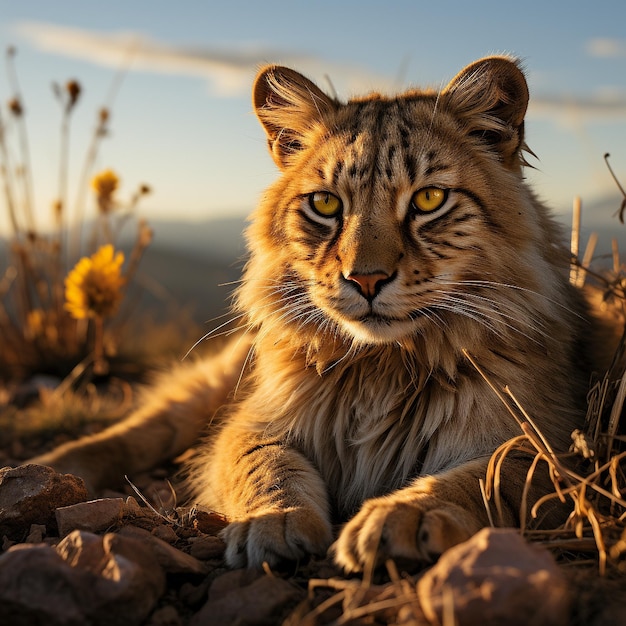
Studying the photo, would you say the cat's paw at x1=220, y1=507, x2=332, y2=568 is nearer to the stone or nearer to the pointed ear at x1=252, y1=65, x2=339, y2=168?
the stone

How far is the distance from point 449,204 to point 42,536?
1848mm

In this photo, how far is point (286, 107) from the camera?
140 inches

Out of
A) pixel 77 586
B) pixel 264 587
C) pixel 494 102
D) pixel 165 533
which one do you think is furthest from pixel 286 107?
pixel 77 586

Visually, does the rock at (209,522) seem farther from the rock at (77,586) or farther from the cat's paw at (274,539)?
the rock at (77,586)

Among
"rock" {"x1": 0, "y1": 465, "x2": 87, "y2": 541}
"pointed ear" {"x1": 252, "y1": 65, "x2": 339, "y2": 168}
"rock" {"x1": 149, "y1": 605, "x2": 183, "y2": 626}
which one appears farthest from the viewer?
"pointed ear" {"x1": 252, "y1": 65, "x2": 339, "y2": 168}

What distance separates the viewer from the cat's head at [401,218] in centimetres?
276

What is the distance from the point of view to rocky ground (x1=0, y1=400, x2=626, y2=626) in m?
1.64

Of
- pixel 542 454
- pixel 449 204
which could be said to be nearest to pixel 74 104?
pixel 449 204

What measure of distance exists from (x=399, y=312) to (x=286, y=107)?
4.41 feet

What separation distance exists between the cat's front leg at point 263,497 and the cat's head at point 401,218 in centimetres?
51

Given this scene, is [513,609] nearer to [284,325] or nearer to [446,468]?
[446,468]

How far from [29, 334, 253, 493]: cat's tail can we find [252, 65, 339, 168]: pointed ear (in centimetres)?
101

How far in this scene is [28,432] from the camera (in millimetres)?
4891

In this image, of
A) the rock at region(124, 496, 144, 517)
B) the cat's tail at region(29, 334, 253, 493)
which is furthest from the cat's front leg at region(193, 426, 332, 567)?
the cat's tail at region(29, 334, 253, 493)
